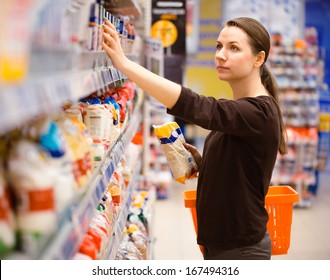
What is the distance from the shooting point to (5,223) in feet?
3.41

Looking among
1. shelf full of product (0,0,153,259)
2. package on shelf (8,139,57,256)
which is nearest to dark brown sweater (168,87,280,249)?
shelf full of product (0,0,153,259)

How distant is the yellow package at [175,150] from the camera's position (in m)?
2.42

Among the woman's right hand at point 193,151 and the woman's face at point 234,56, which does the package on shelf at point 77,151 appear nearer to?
the woman's face at point 234,56

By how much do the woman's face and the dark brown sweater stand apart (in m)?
0.14

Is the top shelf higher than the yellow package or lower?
higher

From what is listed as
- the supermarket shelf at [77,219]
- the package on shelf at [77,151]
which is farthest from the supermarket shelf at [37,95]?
the supermarket shelf at [77,219]

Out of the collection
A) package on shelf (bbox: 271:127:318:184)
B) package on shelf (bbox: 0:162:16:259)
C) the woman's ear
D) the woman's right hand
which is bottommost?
package on shelf (bbox: 271:127:318:184)

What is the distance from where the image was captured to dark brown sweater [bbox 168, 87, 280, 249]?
2.07 metres

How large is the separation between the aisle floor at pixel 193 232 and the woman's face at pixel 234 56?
2.49 meters

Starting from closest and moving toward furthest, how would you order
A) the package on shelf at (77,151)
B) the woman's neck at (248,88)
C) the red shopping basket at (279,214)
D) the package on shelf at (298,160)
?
the package on shelf at (77,151) → the woman's neck at (248,88) → the red shopping basket at (279,214) → the package on shelf at (298,160)

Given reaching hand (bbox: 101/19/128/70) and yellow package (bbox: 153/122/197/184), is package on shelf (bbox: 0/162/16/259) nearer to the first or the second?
reaching hand (bbox: 101/19/128/70)
